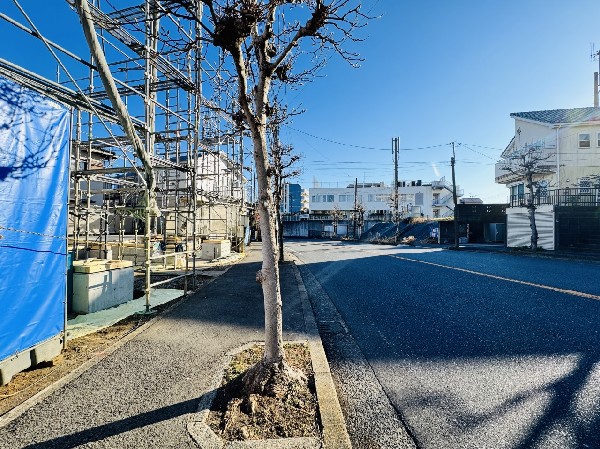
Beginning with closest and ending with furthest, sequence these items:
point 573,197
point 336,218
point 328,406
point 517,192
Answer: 1. point 328,406
2. point 573,197
3. point 517,192
4. point 336,218

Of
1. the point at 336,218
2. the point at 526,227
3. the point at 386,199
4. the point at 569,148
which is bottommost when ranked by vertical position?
the point at 526,227

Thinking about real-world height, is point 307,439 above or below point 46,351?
below

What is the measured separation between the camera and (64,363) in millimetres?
4031

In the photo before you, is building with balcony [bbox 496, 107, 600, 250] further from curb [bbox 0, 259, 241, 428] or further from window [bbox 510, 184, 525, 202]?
curb [bbox 0, 259, 241, 428]

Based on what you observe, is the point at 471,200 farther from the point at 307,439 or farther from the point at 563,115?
the point at 307,439

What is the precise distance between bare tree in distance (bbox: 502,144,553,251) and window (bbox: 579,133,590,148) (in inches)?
82.0

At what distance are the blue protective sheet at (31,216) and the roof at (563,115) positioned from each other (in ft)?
101

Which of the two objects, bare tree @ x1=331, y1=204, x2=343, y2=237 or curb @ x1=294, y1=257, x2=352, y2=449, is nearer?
curb @ x1=294, y1=257, x2=352, y2=449

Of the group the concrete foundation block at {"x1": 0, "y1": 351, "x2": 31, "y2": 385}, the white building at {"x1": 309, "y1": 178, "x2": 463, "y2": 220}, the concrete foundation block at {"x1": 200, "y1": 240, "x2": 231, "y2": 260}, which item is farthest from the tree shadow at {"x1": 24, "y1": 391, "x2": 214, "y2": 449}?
the white building at {"x1": 309, "y1": 178, "x2": 463, "y2": 220}

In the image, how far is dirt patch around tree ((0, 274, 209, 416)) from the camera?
10.6 ft

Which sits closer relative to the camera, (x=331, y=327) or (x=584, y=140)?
(x=331, y=327)

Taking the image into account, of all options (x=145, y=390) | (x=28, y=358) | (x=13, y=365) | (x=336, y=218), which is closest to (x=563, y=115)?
(x=336, y=218)

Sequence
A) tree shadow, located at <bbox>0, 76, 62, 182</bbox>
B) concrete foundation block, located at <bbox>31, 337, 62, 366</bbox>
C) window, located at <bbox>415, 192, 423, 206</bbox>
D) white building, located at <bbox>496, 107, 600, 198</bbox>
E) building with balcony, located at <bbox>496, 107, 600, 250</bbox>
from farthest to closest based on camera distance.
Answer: window, located at <bbox>415, 192, 423, 206</bbox>
white building, located at <bbox>496, 107, 600, 198</bbox>
building with balcony, located at <bbox>496, 107, 600, 250</bbox>
concrete foundation block, located at <bbox>31, 337, 62, 366</bbox>
tree shadow, located at <bbox>0, 76, 62, 182</bbox>

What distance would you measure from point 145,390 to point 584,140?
31035 mm
